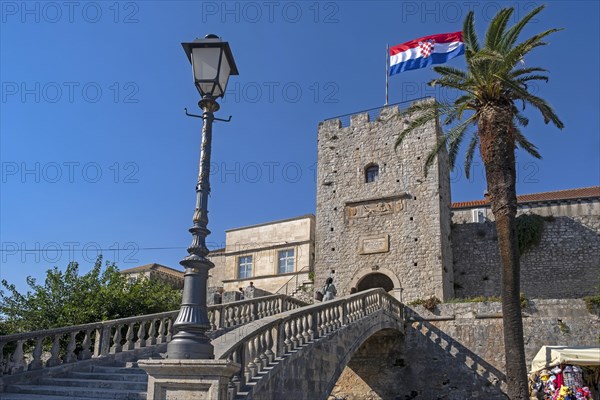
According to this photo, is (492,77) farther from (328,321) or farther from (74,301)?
(74,301)

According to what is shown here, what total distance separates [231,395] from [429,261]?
16510 mm

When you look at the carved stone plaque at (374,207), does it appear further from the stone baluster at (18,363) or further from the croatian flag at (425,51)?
the stone baluster at (18,363)

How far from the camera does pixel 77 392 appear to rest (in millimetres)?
9070

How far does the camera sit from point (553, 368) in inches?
539

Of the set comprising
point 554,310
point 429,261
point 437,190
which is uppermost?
point 437,190

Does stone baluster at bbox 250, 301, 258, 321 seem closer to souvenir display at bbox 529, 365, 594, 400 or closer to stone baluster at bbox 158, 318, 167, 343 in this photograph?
stone baluster at bbox 158, 318, 167, 343

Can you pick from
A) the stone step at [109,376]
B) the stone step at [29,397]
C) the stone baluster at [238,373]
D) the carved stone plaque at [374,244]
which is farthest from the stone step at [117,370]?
the carved stone plaque at [374,244]

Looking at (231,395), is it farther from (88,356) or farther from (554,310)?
(554,310)

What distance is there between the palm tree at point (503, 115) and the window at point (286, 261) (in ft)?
46.3

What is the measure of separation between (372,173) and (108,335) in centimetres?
1579

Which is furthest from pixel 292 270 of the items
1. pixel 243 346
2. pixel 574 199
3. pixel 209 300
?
pixel 243 346

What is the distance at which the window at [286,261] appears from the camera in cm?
2895

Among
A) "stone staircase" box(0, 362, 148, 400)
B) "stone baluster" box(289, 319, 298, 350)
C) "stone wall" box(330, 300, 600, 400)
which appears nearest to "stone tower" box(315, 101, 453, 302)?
"stone wall" box(330, 300, 600, 400)

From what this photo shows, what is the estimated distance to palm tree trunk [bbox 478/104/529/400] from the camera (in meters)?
14.2
